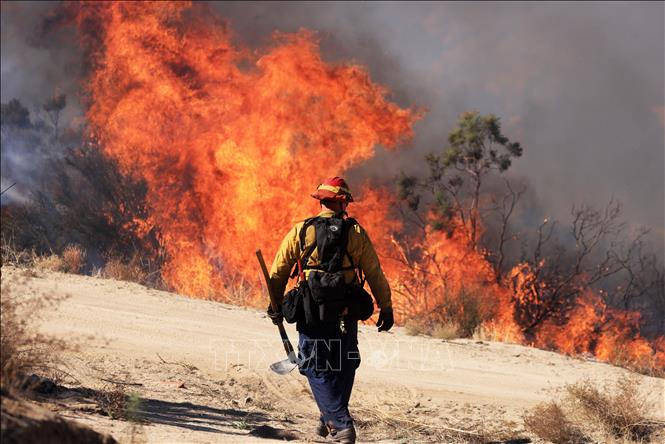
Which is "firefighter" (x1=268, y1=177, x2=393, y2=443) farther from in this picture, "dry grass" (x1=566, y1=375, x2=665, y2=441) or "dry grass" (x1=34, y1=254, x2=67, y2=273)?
"dry grass" (x1=34, y1=254, x2=67, y2=273)

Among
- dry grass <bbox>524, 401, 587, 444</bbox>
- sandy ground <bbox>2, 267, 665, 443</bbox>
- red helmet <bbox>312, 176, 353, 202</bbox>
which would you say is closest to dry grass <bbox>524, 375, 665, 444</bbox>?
dry grass <bbox>524, 401, 587, 444</bbox>

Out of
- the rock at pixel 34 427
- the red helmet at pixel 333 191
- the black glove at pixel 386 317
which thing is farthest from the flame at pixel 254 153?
the rock at pixel 34 427

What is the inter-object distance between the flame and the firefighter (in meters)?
9.05

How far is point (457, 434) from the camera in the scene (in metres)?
7.93

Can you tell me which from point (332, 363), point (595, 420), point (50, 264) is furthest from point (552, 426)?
point (50, 264)

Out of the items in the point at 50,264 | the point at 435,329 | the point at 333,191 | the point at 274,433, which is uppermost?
the point at 333,191

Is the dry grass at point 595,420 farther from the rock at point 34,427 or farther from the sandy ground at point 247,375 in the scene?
the rock at point 34,427

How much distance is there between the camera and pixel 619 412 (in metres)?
8.21

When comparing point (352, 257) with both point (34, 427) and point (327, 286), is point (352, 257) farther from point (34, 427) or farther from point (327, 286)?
point (34, 427)

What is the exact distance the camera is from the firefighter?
6.24m

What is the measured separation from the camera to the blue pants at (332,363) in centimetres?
632

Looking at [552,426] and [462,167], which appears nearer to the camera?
[552,426]

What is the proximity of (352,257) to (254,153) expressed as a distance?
13.2 metres

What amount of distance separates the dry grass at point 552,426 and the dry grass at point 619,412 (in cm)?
26
